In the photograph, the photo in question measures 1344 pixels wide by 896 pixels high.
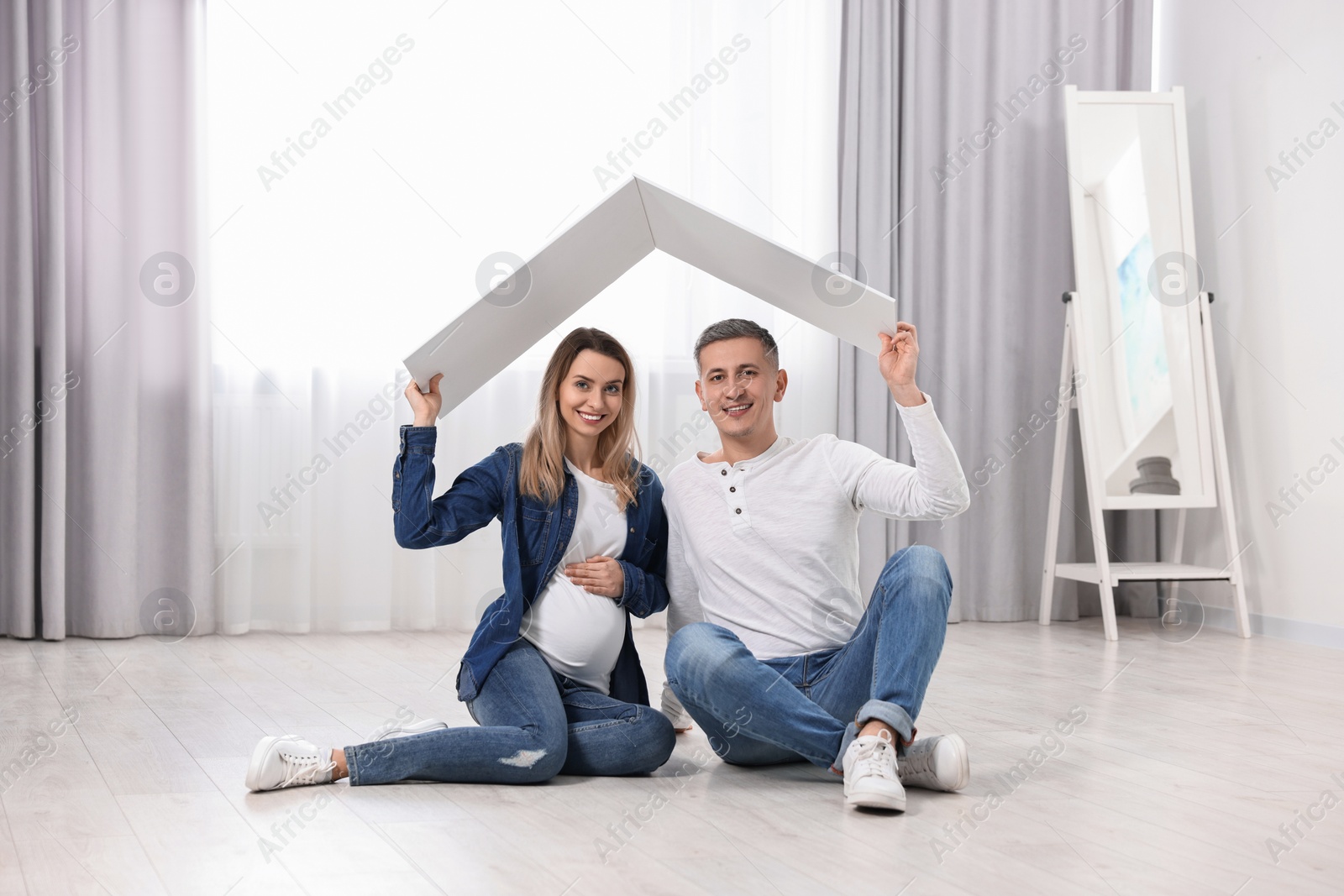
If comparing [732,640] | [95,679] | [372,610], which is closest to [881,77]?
[372,610]

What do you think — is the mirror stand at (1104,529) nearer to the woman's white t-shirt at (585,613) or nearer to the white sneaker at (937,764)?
the white sneaker at (937,764)

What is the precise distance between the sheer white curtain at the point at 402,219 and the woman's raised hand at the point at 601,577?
5.27ft

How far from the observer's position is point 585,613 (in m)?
1.66

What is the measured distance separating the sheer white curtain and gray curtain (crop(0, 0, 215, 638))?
9cm

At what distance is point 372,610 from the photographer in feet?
10.4

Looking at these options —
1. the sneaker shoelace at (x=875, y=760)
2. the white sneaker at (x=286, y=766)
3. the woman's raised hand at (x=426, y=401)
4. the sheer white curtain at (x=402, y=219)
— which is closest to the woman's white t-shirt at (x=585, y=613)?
the woman's raised hand at (x=426, y=401)

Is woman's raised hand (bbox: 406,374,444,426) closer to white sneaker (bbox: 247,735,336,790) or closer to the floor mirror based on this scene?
white sneaker (bbox: 247,735,336,790)

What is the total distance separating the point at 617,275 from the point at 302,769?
867mm

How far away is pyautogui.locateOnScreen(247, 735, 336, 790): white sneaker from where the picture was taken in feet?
4.81

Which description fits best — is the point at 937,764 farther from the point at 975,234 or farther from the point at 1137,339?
the point at 975,234

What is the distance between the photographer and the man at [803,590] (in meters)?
1.46

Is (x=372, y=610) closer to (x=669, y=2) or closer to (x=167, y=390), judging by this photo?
(x=167, y=390)

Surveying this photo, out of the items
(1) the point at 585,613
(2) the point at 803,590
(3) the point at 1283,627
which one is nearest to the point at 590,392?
(1) the point at 585,613

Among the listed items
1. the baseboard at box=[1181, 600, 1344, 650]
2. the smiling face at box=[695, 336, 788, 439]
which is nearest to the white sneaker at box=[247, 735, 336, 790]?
the smiling face at box=[695, 336, 788, 439]
